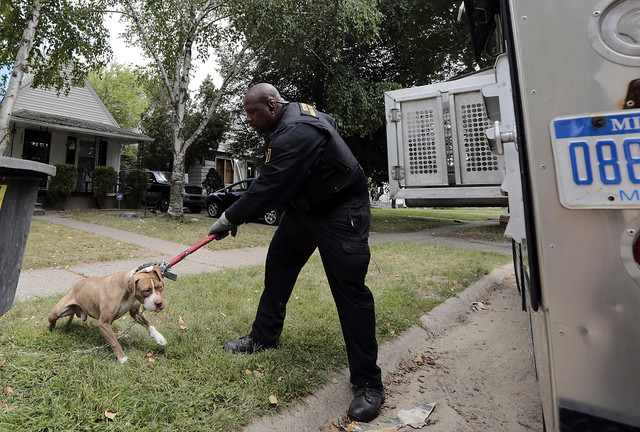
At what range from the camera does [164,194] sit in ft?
55.8

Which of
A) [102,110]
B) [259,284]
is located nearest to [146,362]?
[259,284]

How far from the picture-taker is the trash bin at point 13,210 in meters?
1.67

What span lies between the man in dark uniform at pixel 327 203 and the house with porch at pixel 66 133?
16321 millimetres

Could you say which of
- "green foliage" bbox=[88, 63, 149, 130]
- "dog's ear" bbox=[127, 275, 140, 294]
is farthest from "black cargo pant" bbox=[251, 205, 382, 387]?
"green foliage" bbox=[88, 63, 149, 130]

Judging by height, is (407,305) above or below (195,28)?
below

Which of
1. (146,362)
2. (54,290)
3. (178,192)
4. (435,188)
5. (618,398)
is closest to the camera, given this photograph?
(618,398)

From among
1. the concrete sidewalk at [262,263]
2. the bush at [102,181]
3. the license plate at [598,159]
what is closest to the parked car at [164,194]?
the bush at [102,181]

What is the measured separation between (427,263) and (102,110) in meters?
19.1

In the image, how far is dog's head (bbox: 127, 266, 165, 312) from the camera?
221 centimetres

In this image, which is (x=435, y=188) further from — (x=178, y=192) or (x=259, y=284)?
(x=178, y=192)

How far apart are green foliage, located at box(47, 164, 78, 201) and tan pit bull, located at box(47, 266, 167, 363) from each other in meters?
13.4

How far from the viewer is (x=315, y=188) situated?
7.39ft

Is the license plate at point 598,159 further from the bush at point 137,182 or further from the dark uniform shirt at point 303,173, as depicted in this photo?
the bush at point 137,182

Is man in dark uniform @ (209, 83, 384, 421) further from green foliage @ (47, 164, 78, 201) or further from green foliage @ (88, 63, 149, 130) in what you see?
green foliage @ (88, 63, 149, 130)
